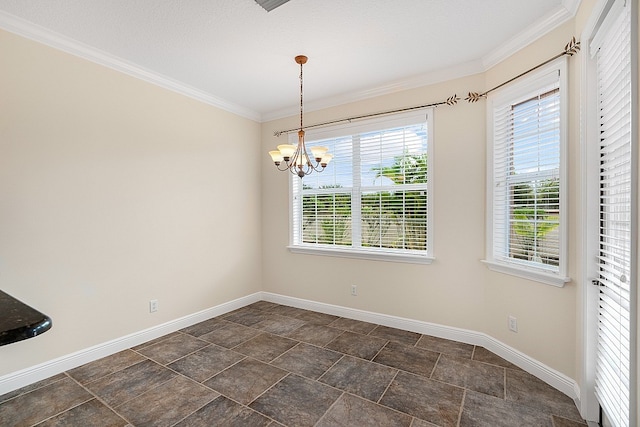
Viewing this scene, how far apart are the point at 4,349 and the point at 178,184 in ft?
6.25

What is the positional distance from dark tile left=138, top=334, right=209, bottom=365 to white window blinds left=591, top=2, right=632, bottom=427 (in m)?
3.06

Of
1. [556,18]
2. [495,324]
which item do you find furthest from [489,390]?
[556,18]

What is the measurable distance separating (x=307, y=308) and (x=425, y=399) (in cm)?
216

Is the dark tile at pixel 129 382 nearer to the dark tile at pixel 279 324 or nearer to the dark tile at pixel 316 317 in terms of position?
the dark tile at pixel 279 324

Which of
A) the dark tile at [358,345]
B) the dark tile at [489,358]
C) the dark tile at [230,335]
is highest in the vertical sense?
the dark tile at [489,358]

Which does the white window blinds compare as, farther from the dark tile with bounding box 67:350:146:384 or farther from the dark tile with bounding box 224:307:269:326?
the dark tile with bounding box 67:350:146:384

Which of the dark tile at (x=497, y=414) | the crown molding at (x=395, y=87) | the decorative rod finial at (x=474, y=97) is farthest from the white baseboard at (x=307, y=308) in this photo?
the crown molding at (x=395, y=87)

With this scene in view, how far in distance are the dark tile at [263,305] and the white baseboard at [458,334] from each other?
0.25ft

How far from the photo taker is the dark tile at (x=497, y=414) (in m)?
1.94

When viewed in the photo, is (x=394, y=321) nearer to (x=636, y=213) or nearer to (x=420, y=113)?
(x=420, y=113)

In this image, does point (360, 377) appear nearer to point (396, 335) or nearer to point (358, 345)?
point (358, 345)

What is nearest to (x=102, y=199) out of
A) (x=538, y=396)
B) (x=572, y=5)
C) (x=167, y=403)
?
(x=167, y=403)

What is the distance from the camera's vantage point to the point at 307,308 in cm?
416

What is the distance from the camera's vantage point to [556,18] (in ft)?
7.32
